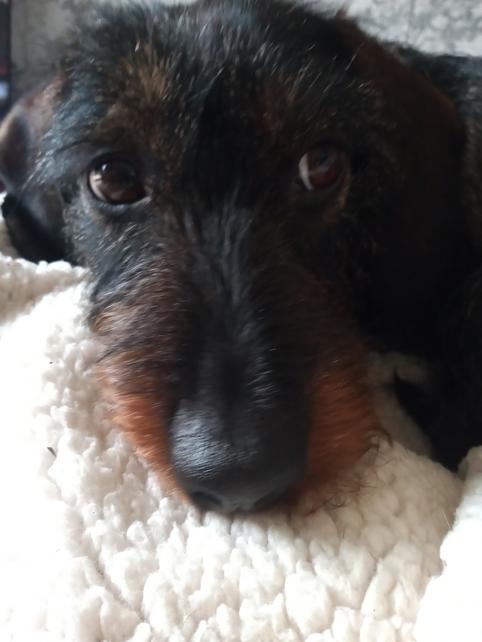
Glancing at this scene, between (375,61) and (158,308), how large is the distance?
55cm

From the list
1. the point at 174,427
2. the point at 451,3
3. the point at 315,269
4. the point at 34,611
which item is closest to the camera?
the point at 34,611

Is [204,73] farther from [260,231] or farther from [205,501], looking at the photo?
[205,501]

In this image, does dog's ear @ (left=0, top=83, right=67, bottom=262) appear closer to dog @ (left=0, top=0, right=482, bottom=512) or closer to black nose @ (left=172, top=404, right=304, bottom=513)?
dog @ (left=0, top=0, right=482, bottom=512)

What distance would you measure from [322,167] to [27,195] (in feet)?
2.31

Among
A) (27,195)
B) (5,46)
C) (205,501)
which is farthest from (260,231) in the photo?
(5,46)

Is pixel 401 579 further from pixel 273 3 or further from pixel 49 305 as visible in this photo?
pixel 273 3

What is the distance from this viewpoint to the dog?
3.26ft

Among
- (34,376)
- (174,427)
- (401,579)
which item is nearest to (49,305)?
(34,376)

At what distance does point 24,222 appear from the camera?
5.69 ft

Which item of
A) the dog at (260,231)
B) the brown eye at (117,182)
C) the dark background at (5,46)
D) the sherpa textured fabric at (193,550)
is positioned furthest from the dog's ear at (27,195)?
the dark background at (5,46)

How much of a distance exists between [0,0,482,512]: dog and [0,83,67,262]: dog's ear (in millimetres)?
129

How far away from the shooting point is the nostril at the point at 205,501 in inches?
37.4

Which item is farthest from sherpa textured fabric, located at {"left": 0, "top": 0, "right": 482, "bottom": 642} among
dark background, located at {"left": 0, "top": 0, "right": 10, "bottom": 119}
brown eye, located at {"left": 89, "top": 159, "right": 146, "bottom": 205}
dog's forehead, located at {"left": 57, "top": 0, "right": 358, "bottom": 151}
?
dark background, located at {"left": 0, "top": 0, "right": 10, "bottom": 119}

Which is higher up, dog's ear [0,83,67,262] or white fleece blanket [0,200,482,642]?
Answer: white fleece blanket [0,200,482,642]
